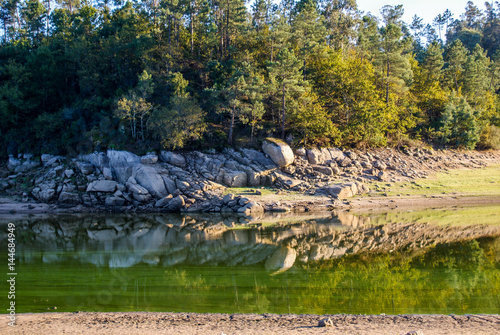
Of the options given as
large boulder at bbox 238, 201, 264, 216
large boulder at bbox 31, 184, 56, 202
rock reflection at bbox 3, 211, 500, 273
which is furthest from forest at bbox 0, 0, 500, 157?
rock reflection at bbox 3, 211, 500, 273

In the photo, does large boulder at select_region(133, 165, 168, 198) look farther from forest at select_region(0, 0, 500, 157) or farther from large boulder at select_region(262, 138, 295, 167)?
large boulder at select_region(262, 138, 295, 167)

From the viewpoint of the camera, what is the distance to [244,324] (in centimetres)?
913

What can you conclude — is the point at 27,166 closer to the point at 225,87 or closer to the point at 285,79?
the point at 225,87

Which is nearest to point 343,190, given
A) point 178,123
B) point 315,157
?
point 315,157

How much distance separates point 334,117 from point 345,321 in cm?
3497

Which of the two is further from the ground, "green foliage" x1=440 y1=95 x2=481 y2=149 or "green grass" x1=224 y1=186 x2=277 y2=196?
"green foliage" x1=440 y1=95 x2=481 y2=149

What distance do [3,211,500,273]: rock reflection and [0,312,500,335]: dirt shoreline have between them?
549 cm

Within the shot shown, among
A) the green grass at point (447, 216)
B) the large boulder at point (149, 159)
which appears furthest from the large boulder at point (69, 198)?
the green grass at point (447, 216)

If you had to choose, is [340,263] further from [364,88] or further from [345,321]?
[364,88]

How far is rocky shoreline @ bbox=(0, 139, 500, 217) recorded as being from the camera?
31.0 metres

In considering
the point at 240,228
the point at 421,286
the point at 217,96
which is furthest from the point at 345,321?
the point at 217,96

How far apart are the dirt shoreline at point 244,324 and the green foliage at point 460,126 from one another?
39058 millimetres

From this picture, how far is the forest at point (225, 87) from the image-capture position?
119ft

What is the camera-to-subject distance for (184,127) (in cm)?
3444
